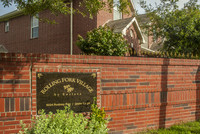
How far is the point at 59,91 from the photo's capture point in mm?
4406

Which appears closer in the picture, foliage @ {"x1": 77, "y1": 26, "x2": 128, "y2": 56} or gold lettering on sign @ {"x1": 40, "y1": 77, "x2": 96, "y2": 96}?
gold lettering on sign @ {"x1": 40, "y1": 77, "x2": 96, "y2": 96}

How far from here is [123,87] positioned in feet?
16.5

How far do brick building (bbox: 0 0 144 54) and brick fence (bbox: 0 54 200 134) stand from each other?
7.67 metres

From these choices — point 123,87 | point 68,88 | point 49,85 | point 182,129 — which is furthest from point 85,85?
point 182,129

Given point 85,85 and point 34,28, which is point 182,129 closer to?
point 85,85

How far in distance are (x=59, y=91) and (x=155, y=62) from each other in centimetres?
255

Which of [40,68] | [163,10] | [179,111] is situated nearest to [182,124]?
[179,111]

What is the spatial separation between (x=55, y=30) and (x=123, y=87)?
12391 mm

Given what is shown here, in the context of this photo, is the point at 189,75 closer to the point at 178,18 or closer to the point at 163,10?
the point at 178,18

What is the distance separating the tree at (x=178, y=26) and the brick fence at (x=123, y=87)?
6.38 meters

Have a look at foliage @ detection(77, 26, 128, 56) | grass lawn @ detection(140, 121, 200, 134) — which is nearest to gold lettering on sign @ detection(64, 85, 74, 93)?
grass lawn @ detection(140, 121, 200, 134)

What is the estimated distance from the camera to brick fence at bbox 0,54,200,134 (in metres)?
4.02

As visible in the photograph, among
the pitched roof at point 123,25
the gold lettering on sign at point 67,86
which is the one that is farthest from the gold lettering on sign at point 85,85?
the pitched roof at point 123,25

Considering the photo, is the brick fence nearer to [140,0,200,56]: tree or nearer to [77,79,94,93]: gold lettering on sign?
[77,79,94,93]: gold lettering on sign
